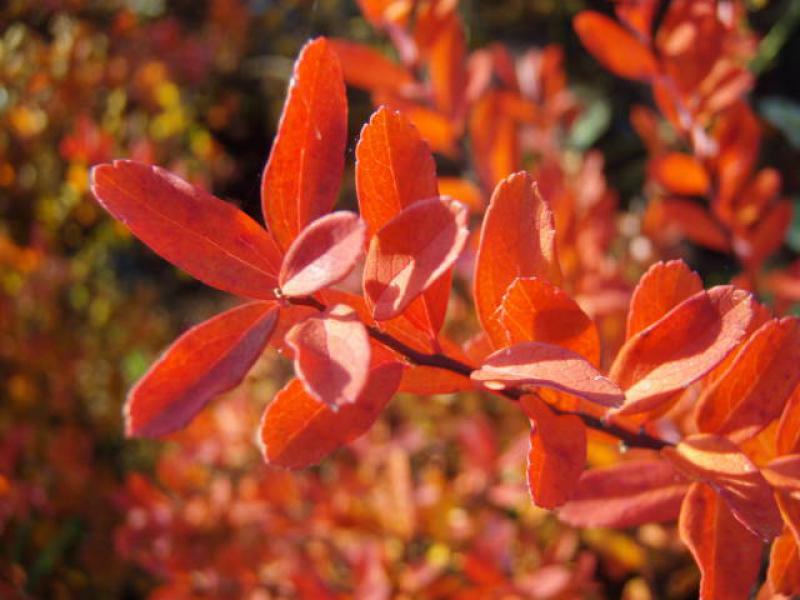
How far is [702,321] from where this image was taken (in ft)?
1.22

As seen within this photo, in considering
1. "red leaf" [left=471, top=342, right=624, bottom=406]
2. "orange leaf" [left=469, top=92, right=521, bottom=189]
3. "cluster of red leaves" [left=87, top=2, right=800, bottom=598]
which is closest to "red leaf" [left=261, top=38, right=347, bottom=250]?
"cluster of red leaves" [left=87, top=2, right=800, bottom=598]

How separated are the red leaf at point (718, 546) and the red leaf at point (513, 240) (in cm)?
15

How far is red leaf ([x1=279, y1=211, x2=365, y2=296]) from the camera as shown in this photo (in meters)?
0.33

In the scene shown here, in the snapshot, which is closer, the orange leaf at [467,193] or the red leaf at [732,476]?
the red leaf at [732,476]

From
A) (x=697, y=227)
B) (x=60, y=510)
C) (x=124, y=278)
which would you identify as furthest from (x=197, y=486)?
(x=124, y=278)

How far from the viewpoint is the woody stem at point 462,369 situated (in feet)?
1.25

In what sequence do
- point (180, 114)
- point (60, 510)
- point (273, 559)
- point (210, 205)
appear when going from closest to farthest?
point (210, 205), point (273, 559), point (60, 510), point (180, 114)

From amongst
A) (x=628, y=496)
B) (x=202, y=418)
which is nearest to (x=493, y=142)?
(x=628, y=496)

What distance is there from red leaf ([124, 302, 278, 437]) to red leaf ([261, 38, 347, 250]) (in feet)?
0.16

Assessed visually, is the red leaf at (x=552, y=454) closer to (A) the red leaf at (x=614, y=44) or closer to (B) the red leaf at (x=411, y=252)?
(B) the red leaf at (x=411, y=252)

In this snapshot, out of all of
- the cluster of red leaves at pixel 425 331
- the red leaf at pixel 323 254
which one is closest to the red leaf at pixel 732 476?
the cluster of red leaves at pixel 425 331

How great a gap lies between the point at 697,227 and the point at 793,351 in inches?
19.7

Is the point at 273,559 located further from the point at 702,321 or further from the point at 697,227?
the point at 702,321

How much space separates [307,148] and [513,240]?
0.11m
